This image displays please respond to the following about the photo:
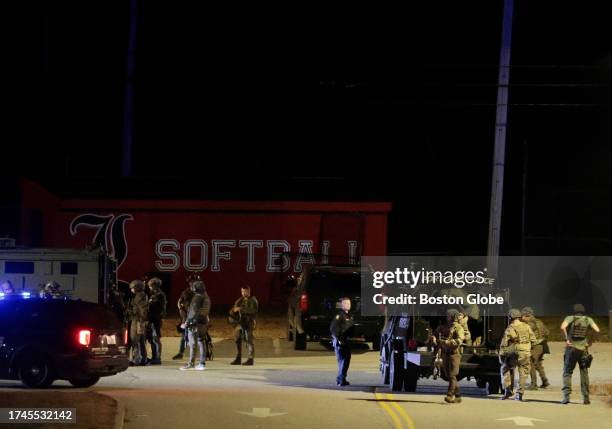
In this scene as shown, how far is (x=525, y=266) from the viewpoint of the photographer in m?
41.8

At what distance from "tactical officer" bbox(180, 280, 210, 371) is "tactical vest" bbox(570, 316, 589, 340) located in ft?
24.1

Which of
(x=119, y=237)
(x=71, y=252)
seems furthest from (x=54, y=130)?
(x=71, y=252)

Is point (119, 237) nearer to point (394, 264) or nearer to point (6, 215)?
point (6, 215)

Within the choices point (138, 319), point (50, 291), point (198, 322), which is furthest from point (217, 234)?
point (198, 322)

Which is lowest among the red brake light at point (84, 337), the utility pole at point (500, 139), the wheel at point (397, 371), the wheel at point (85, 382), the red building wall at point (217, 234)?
the wheel at point (85, 382)

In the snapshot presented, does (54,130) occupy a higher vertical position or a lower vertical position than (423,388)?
higher

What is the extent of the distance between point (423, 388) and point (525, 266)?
21757 millimetres

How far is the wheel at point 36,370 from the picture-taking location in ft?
61.1

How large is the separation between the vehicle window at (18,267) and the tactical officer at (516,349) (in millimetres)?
12627

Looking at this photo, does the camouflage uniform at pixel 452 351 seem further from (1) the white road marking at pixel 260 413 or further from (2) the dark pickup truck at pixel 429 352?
(1) the white road marking at pixel 260 413

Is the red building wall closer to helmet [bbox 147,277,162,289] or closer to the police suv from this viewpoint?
helmet [bbox 147,277,162,289]

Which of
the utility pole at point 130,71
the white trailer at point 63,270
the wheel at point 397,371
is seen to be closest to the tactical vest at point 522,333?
the wheel at point 397,371

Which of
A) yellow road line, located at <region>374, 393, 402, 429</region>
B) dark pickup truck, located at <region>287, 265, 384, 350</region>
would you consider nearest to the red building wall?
dark pickup truck, located at <region>287, 265, 384, 350</region>
